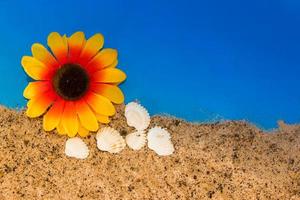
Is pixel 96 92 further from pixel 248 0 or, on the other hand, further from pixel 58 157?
pixel 248 0

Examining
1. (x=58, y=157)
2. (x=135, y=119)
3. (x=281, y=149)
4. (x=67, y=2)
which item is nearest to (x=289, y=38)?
(x=281, y=149)

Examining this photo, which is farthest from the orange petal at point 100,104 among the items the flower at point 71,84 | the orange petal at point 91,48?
the orange petal at point 91,48

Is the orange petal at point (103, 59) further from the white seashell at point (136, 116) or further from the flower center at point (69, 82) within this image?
the white seashell at point (136, 116)

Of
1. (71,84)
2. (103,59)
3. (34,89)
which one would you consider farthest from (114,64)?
(34,89)

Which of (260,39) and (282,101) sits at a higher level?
(260,39)

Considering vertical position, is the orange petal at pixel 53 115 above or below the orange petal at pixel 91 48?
below

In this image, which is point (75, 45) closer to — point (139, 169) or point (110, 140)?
point (110, 140)

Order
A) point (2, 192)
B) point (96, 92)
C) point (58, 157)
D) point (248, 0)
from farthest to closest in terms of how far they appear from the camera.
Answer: point (248, 0), point (96, 92), point (58, 157), point (2, 192)
